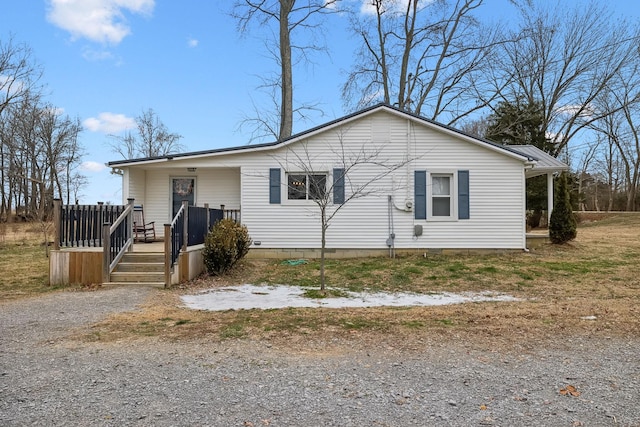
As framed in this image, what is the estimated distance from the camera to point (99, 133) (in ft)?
94.9

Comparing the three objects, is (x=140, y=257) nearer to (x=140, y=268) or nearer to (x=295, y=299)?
(x=140, y=268)

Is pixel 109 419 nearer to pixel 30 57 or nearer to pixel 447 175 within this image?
pixel 447 175

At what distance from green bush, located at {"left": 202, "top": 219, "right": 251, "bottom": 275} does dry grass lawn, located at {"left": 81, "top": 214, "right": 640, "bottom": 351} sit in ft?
1.05

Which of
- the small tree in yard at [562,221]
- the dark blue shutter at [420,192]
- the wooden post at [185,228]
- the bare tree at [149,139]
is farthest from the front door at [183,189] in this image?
the bare tree at [149,139]

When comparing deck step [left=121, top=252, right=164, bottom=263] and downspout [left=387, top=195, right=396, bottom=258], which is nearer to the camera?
deck step [left=121, top=252, right=164, bottom=263]

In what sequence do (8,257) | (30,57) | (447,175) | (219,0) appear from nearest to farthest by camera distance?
1. (447,175)
2. (8,257)
3. (219,0)
4. (30,57)

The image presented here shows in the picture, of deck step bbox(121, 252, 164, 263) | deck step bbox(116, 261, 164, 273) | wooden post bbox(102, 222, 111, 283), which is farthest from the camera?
deck step bbox(121, 252, 164, 263)

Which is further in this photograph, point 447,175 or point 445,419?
point 447,175

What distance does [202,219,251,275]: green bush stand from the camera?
8.40m

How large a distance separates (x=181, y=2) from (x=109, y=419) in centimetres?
1457

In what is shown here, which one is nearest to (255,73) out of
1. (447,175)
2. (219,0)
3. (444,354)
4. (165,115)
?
(219,0)

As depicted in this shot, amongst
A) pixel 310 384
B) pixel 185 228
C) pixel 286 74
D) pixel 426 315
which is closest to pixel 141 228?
pixel 185 228

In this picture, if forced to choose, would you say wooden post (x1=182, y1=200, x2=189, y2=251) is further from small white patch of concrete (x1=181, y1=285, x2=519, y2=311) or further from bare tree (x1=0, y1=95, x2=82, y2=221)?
bare tree (x1=0, y1=95, x2=82, y2=221)

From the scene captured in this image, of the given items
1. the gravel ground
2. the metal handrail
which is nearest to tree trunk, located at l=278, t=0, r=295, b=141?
the metal handrail
